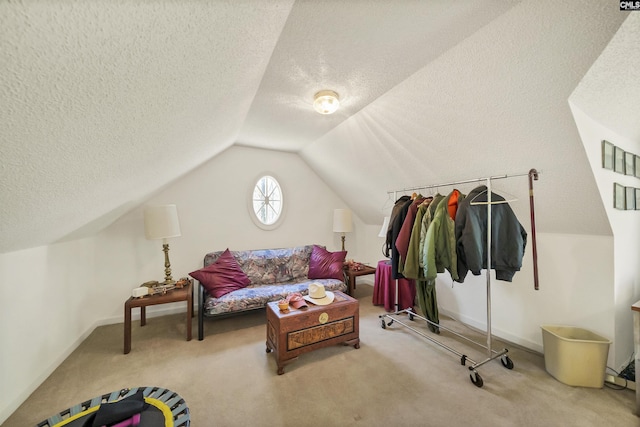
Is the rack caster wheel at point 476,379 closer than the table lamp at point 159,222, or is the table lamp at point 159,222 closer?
the rack caster wheel at point 476,379

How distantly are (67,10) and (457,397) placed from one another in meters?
2.60

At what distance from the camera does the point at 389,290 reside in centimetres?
325

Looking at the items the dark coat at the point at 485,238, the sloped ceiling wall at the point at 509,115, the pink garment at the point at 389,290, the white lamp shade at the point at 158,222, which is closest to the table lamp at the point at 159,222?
the white lamp shade at the point at 158,222

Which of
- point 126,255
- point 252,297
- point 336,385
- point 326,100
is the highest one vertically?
point 326,100

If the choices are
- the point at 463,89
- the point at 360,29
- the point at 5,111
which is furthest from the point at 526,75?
the point at 5,111

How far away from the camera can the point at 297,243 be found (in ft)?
13.4

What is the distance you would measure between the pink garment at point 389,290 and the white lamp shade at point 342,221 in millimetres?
853

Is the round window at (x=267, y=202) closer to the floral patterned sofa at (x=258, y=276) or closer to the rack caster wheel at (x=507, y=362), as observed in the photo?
the floral patterned sofa at (x=258, y=276)

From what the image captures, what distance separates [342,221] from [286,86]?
8.04ft

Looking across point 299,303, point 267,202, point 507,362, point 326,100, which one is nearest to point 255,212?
point 267,202

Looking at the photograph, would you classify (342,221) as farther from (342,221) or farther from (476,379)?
(476,379)

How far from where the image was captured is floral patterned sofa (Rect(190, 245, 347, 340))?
2678 millimetres

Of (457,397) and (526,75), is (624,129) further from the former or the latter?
(457,397)

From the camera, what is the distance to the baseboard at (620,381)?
1.73 metres
